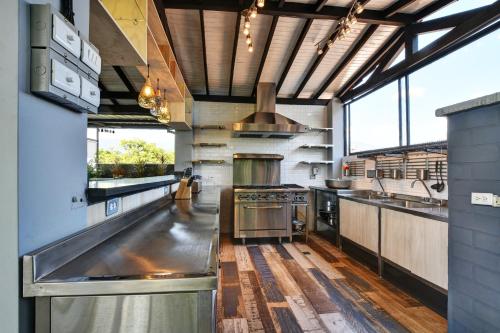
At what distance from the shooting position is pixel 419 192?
3307mm

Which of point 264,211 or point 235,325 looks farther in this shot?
point 264,211

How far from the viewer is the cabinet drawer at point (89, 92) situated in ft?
3.28

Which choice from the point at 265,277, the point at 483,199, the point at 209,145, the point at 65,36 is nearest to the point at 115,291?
the point at 65,36

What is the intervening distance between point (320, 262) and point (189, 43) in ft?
12.6

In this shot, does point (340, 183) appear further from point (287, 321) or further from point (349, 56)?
point (287, 321)

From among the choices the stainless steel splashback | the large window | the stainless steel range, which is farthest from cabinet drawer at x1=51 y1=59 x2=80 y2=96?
the stainless steel splashback

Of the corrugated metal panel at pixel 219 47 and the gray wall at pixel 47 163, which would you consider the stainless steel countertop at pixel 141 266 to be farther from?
the corrugated metal panel at pixel 219 47

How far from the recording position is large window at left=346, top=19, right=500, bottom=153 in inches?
106

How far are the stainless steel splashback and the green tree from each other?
1355 mm

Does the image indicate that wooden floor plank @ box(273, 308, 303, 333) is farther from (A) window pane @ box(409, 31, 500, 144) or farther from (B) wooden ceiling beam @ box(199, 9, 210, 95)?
(B) wooden ceiling beam @ box(199, 9, 210, 95)

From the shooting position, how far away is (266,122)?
15.6 ft

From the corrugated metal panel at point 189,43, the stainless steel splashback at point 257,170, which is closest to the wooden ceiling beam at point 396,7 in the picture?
the corrugated metal panel at point 189,43

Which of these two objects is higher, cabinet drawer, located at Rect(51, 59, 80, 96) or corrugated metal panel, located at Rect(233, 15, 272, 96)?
corrugated metal panel, located at Rect(233, 15, 272, 96)

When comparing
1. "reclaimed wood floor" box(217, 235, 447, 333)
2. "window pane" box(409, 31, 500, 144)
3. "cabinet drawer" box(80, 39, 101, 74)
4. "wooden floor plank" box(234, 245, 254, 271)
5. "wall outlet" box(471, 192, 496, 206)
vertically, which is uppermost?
"window pane" box(409, 31, 500, 144)
